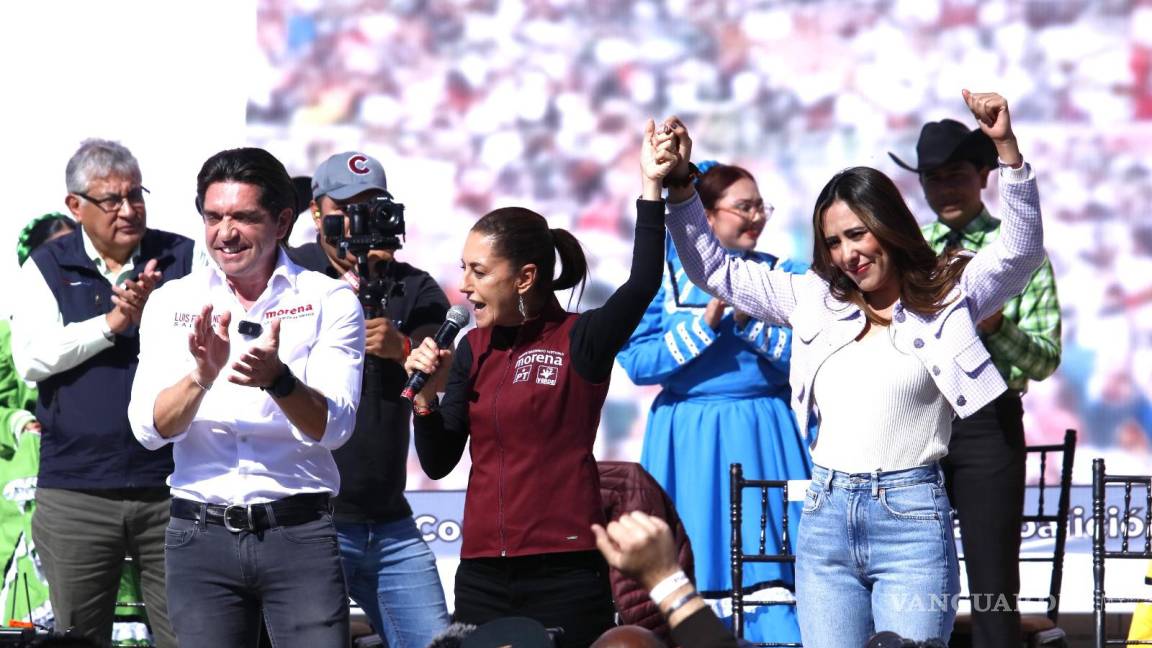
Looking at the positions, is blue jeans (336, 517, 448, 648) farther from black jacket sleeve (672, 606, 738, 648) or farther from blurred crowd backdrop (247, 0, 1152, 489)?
black jacket sleeve (672, 606, 738, 648)

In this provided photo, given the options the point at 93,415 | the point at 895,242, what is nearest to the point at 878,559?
the point at 895,242

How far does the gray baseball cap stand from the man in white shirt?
1.26 m

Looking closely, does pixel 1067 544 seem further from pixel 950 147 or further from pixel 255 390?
pixel 255 390

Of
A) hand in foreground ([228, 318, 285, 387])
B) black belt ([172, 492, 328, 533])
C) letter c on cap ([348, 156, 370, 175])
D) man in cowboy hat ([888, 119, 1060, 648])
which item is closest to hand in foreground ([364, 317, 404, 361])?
letter c on cap ([348, 156, 370, 175])

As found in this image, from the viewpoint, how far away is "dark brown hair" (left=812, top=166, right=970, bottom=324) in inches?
137

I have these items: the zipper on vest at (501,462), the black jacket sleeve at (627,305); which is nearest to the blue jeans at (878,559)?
the black jacket sleeve at (627,305)

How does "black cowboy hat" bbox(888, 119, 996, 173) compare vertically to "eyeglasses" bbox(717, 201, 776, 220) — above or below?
above

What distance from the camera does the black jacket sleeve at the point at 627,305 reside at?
11.4ft

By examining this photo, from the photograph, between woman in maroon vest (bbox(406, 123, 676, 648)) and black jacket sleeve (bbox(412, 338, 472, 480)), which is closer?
woman in maroon vest (bbox(406, 123, 676, 648))

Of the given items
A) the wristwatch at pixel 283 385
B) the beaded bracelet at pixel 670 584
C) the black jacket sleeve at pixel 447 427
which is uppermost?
the wristwatch at pixel 283 385

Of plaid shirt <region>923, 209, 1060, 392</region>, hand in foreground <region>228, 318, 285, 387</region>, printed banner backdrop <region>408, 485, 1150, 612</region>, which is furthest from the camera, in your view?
printed banner backdrop <region>408, 485, 1150, 612</region>

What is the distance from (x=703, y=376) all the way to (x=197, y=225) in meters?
2.17

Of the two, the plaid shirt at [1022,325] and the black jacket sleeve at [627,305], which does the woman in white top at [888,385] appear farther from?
the plaid shirt at [1022,325]

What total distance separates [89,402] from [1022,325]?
278 centimetres
